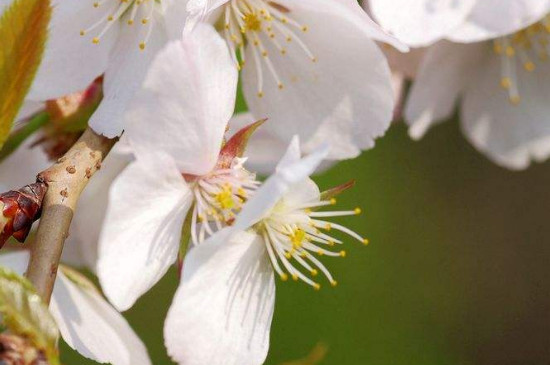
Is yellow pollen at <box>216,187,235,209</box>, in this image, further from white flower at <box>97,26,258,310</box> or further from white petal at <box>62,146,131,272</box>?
white petal at <box>62,146,131,272</box>

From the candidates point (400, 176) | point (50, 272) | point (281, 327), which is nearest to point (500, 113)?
point (50, 272)

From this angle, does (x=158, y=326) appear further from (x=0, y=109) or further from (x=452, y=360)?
(x=0, y=109)

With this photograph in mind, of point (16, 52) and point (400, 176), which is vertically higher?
point (16, 52)

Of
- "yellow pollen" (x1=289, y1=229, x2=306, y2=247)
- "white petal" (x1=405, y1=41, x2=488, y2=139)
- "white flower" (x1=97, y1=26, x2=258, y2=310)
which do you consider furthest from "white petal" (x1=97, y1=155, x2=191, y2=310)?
"white petal" (x1=405, y1=41, x2=488, y2=139)

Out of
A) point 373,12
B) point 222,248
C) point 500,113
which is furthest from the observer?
point 500,113

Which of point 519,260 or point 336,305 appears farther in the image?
point 519,260

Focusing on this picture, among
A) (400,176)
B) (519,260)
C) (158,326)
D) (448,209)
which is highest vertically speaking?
(158,326)

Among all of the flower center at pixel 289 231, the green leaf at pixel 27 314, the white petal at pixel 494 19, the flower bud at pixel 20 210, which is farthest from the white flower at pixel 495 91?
the green leaf at pixel 27 314

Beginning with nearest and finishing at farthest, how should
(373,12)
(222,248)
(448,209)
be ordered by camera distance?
(222,248) → (373,12) → (448,209)

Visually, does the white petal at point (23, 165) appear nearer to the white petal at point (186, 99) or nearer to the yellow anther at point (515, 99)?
the white petal at point (186, 99)
